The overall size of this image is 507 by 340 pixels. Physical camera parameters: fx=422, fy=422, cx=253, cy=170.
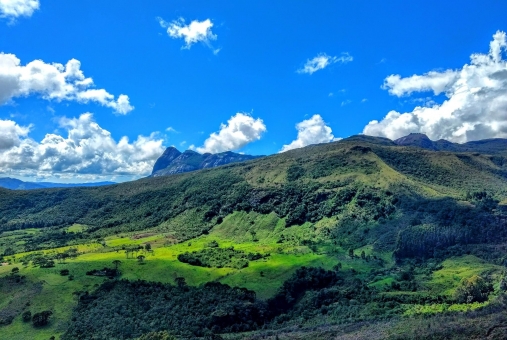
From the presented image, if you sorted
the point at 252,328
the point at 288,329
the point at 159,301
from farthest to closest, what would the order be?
the point at 159,301 → the point at 252,328 → the point at 288,329

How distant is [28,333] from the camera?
399 ft

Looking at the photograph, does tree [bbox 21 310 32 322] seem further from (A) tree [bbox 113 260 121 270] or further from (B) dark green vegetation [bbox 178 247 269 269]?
(B) dark green vegetation [bbox 178 247 269 269]

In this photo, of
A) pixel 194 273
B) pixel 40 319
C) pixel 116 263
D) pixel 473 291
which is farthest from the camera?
pixel 116 263

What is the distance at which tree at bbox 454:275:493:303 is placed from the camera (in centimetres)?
12112

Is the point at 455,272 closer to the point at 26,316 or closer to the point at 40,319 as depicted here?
the point at 40,319

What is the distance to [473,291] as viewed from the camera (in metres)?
122

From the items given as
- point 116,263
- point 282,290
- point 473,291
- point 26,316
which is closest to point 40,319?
point 26,316

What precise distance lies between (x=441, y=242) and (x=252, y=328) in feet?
345

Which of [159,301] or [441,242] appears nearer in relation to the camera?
[159,301]

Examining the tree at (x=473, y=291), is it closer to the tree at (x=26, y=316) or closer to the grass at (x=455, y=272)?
the grass at (x=455, y=272)

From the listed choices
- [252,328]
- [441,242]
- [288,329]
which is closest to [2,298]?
[252,328]

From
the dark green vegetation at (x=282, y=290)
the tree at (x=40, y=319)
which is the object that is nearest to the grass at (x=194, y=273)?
the dark green vegetation at (x=282, y=290)

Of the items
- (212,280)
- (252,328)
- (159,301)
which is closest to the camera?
(252,328)

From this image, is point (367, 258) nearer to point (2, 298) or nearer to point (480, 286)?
point (480, 286)
